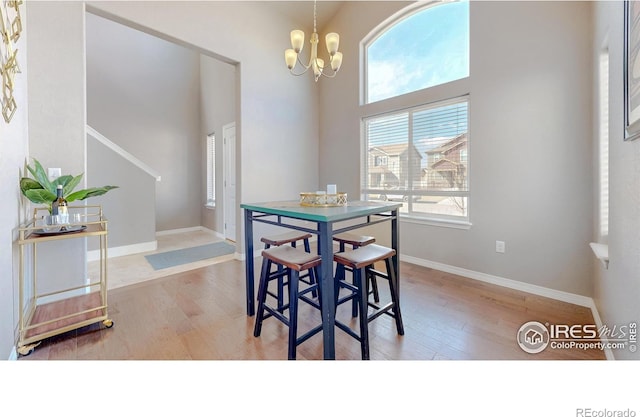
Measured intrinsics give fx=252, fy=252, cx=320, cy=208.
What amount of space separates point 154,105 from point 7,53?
14.2 ft

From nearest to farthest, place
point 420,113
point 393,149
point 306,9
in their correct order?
point 420,113 < point 393,149 < point 306,9

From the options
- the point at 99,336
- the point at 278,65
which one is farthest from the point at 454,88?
the point at 99,336

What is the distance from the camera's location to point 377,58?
373 cm

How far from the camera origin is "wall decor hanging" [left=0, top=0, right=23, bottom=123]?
138 cm

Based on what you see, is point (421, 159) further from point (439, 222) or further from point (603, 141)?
point (603, 141)

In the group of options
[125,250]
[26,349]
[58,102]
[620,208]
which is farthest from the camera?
[125,250]

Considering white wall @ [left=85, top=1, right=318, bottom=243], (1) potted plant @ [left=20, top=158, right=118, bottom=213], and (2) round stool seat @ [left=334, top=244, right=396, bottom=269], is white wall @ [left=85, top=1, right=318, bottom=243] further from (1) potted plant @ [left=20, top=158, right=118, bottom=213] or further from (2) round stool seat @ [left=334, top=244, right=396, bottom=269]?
(2) round stool seat @ [left=334, top=244, right=396, bottom=269]

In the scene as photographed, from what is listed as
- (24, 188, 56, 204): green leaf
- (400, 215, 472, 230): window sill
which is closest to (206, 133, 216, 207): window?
(24, 188, 56, 204): green leaf

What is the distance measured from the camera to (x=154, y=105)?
5.28m

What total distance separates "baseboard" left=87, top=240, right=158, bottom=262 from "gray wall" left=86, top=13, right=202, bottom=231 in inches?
54.9

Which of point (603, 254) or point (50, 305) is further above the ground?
point (603, 254)

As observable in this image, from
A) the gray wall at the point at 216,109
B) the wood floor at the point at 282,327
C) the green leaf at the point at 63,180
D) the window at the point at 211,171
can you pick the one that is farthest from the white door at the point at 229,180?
the green leaf at the point at 63,180

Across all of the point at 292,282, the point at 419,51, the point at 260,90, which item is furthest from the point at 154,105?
the point at 292,282

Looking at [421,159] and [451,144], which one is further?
[421,159]
